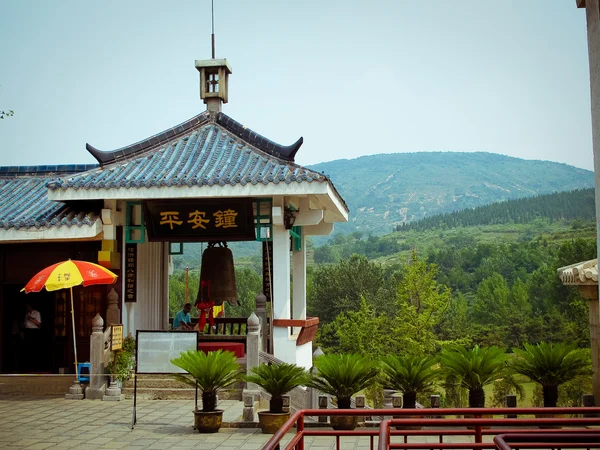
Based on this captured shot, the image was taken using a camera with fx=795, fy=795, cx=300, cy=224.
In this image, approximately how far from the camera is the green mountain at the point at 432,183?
157625 mm

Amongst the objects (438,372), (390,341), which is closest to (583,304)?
(390,341)

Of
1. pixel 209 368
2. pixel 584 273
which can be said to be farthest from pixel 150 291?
pixel 584 273

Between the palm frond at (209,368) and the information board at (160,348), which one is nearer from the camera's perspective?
the palm frond at (209,368)

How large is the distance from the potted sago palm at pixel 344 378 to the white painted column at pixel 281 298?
3982mm

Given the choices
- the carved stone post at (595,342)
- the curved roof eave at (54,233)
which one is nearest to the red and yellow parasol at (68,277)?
the curved roof eave at (54,233)

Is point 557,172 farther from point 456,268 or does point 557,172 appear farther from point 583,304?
point 583,304

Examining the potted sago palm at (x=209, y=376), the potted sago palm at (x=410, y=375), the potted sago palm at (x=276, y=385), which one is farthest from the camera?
the potted sago palm at (x=209, y=376)

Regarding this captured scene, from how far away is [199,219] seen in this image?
14.7m

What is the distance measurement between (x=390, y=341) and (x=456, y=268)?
35905mm

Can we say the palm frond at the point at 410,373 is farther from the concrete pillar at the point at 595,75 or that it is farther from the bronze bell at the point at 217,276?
the bronze bell at the point at 217,276

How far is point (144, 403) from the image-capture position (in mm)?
12891

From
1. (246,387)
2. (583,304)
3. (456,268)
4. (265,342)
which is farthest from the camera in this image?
(456,268)

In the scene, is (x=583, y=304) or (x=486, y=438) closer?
(x=486, y=438)

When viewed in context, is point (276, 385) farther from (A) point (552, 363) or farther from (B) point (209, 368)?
(A) point (552, 363)
